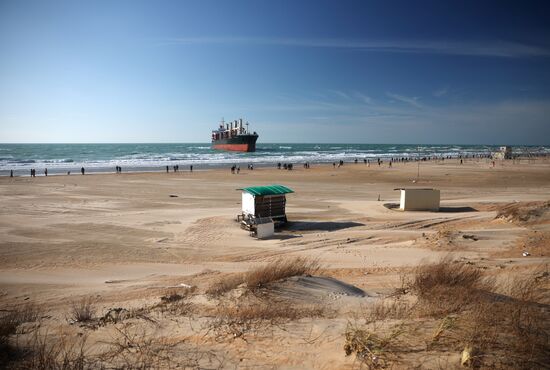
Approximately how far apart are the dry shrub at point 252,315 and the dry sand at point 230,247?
285 mm

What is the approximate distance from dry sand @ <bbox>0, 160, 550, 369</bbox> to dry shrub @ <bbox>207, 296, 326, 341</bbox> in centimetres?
29

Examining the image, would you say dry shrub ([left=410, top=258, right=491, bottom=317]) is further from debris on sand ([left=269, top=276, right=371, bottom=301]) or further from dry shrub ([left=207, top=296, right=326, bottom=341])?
dry shrub ([left=207, top=296, right=326, bottom=341])

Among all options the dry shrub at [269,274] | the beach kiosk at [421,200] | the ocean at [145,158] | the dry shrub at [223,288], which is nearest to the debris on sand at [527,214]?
the beach kiosk at [421,200]

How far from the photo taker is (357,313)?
6.11m

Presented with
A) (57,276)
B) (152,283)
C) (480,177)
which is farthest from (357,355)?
(480,177)

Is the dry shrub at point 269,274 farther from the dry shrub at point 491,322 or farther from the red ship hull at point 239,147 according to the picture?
the red ship hull at point 239,147

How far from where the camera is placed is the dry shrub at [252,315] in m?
5.37

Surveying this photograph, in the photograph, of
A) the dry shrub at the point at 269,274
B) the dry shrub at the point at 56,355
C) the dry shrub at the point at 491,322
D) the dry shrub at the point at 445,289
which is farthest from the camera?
the dry shrub at the point at 269,274

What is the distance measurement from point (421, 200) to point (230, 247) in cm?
1225

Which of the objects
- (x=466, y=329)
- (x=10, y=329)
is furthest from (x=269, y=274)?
(x=10, y=329)

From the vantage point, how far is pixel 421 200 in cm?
2000

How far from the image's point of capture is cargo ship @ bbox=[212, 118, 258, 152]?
93.2 meters

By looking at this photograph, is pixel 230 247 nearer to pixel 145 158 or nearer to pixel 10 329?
pixel 10 329

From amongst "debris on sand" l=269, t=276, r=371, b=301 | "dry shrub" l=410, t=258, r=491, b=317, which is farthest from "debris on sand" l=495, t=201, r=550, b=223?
"debris on sand" l=269, t=276, r=371, b=301
